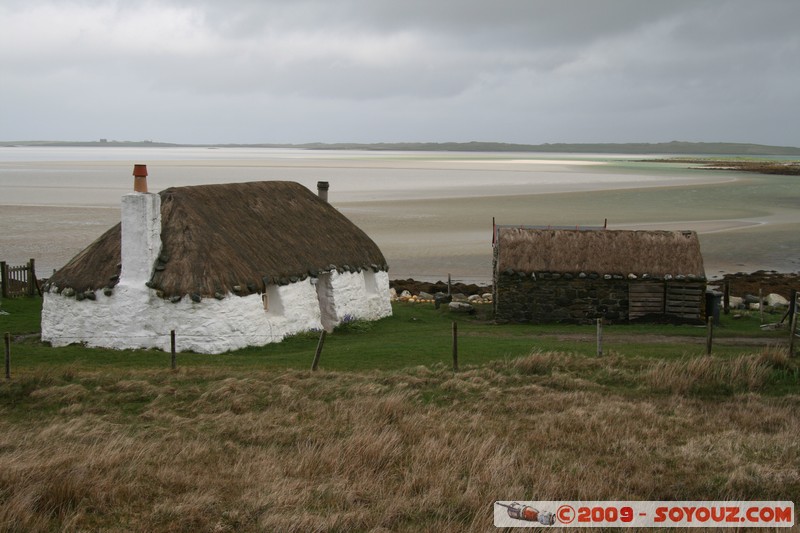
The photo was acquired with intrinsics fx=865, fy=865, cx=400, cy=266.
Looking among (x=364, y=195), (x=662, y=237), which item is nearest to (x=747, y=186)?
(x=364, y=195)

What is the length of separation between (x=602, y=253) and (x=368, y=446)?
16824 mm

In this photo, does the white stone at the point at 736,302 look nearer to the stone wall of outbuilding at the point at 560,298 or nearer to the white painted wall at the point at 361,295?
the stone wall of outbuilding at the point at 560,298

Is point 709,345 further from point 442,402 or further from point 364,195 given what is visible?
point 364,195

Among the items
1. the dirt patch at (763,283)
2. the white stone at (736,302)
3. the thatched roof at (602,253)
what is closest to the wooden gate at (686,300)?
the thatched roof at (602,253)

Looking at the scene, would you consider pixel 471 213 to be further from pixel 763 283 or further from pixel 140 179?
pixel 140 179

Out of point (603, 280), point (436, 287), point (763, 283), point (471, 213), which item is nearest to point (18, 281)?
point (436, 287)

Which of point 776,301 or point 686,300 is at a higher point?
point 686,300

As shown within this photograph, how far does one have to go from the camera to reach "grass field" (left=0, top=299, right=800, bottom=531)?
9586 mm

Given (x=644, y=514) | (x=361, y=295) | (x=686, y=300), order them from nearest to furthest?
(x=644, y=514) → (x=686, y=300) → (x=361, y=295)

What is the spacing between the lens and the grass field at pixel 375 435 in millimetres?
9586

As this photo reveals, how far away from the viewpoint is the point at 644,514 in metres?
9.45

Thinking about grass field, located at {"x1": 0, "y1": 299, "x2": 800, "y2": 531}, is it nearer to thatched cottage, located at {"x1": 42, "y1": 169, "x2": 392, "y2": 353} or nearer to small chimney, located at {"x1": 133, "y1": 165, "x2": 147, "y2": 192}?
thatched cottage, located at {"x1": 42, "y1": 169, "x2": 392, "y2": 353}

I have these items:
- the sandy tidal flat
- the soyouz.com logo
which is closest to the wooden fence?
the sandy tidal flat

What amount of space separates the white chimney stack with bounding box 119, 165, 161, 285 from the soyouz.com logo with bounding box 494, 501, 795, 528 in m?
13.6
